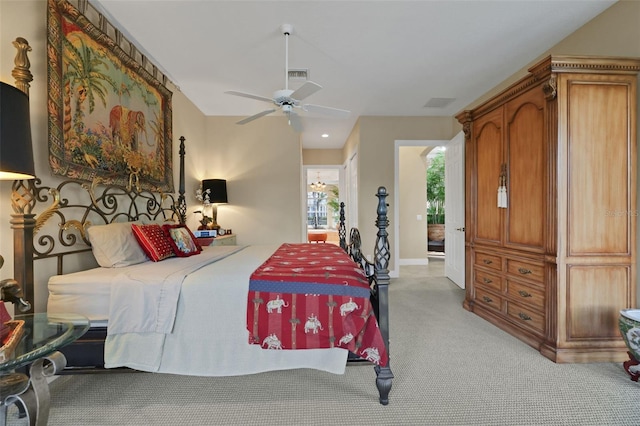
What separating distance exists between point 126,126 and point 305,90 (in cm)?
177

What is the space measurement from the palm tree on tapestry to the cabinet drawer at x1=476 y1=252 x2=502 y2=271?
3.95 metres

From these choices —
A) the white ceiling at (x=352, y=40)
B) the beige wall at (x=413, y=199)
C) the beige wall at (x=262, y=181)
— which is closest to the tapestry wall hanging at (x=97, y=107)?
the white ceiling at (x=352, y=40)

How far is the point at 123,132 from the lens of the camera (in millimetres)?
2740

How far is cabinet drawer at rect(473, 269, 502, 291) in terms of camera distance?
2.97 m

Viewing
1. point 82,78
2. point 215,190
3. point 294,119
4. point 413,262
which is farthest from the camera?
point 413,262

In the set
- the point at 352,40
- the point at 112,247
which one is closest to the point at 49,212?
the point at 112,247

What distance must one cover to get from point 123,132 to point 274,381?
2598mm

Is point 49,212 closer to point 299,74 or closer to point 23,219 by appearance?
point 23,219

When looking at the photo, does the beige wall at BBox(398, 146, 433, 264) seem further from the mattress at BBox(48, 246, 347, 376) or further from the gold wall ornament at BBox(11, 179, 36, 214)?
the gold wall ornament at BBox(11, 179, 36, 214)

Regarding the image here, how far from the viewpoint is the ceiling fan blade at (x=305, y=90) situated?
100 inches

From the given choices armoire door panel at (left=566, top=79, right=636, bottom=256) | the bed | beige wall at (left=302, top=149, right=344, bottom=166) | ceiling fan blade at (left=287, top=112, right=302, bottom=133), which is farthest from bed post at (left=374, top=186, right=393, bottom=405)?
beige wall at (left=302, top=149, right=344, bottom=166)

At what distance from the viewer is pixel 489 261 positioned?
310 centimetres

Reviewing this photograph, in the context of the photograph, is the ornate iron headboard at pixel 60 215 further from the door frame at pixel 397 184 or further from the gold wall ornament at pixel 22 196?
the door frame at pixel 397 184

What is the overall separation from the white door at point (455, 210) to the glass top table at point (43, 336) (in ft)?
14.0
